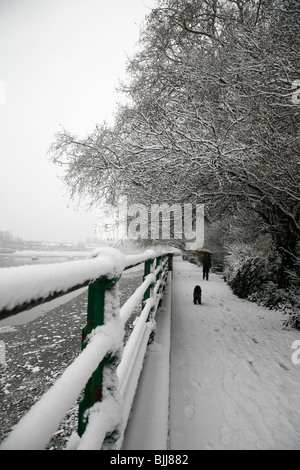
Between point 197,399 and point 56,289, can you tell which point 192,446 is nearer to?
point 197,399

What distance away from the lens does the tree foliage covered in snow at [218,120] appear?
14.4 feet

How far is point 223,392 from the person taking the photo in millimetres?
2906

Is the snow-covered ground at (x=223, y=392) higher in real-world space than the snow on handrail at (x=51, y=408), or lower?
lower

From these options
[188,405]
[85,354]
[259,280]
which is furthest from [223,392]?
[259,280]

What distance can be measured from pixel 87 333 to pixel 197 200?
5.35m

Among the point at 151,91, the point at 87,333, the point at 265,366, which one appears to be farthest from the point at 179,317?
the point at 151,91

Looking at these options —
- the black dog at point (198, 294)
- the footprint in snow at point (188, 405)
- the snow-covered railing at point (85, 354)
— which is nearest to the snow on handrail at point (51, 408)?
the snow-covered railing at point (85, 354)

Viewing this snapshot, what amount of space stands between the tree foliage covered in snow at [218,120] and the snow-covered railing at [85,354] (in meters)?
3.99

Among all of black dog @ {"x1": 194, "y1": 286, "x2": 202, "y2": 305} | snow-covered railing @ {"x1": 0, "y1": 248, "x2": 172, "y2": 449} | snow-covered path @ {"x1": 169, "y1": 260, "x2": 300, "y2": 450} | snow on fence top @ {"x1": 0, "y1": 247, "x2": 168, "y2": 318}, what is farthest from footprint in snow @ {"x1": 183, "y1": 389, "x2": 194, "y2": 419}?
black dog @ {"x1": 194, "y1": 286, "x2": 202, "y2": 305}

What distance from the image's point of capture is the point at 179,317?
6.32 m

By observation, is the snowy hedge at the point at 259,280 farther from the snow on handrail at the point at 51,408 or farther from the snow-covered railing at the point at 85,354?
the snow on handrail at the point at 51,408

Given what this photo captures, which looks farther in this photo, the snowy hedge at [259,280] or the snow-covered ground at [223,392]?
the snowy hedge at [259,280]

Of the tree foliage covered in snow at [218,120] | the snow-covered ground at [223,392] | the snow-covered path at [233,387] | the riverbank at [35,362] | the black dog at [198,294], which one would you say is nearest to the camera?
the snow-covered ground at [223,392]

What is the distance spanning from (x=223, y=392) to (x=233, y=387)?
0.20 metres
